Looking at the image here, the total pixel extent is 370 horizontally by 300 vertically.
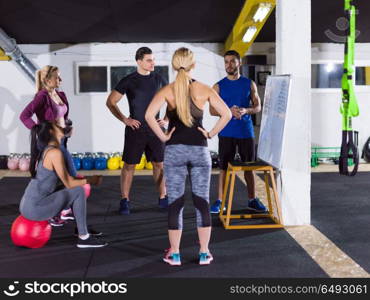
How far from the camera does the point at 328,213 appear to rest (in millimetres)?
4840

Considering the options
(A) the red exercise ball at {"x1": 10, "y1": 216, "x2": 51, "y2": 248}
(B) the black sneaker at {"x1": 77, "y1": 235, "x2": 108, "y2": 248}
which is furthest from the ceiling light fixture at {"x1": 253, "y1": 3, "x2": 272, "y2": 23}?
(A) the red exercise ball at {"x1": 10, "y1": 216, "x2": 51, "y2": 248}

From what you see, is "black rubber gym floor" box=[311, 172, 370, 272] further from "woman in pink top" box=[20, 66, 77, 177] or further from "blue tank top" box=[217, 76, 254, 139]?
"woman in pink top" box=[20, 66, 77, 177]

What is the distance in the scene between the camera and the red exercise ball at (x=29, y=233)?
379 cm

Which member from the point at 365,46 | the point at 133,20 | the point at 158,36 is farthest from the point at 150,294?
the point at 365,46

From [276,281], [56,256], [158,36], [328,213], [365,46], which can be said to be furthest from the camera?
[365,46]

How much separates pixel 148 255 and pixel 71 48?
533 centimetres

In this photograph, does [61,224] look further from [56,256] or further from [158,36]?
[158,36]

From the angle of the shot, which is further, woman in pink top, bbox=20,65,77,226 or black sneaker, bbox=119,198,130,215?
black sneaker, bbox=119,198,130,215

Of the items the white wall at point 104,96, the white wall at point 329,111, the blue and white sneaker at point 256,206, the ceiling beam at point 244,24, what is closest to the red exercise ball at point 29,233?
the blue and white sneaker at point 256,206

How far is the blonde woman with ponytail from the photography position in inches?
125

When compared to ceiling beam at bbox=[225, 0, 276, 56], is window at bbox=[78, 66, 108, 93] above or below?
below

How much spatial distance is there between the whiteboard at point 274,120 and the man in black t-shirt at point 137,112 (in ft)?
2.97

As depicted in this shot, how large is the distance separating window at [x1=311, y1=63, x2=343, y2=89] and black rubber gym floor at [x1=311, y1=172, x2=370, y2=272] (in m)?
1.97

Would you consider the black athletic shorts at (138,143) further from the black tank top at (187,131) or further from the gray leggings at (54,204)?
the black tank top at (187,131)
